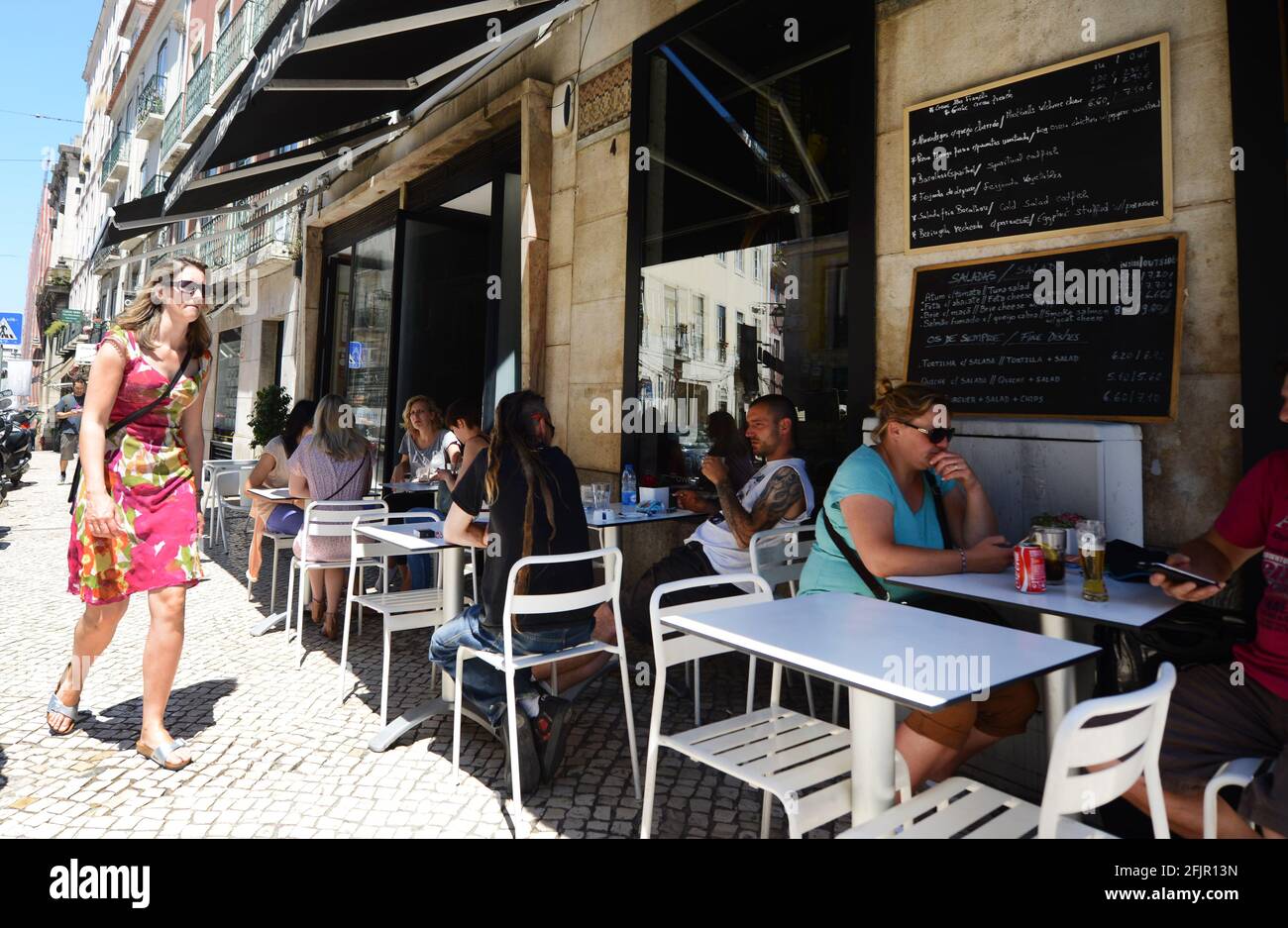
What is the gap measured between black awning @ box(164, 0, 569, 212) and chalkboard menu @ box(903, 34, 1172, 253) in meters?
2.70

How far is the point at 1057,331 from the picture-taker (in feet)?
10.5

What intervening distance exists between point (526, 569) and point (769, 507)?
143 centimetres

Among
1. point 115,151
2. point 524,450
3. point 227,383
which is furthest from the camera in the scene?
point 115,151

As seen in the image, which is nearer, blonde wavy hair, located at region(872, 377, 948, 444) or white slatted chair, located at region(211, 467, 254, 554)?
blonde wavy hair, located at region(872, 377, 948, 444)

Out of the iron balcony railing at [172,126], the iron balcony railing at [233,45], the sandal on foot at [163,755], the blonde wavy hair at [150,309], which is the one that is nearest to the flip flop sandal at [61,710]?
the sandal on foot at [163,755]

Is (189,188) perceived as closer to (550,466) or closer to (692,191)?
(692,191)

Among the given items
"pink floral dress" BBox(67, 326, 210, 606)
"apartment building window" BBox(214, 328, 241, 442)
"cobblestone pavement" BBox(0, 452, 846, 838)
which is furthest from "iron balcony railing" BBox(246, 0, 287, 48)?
"pink floral dress" BBox(67, 326, 210, 606)

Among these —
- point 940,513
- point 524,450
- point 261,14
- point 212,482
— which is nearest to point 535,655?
point 524,450

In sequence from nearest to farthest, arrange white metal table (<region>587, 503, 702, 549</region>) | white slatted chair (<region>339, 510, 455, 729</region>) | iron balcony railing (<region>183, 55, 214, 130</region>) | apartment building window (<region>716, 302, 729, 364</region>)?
white slatted chair (<region>339, 510, 455, 729</region>) < white metal table (<region>587, 503, 702, 549</region>) < apartment building window (<region>716, 302, 729, 364</region>) < iron balcony railing (<region>183, 55, 214, 130</region>)

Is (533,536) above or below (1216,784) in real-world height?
above

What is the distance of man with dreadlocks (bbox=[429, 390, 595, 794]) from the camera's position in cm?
282

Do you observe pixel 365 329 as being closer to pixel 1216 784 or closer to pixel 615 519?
pixel 615 519

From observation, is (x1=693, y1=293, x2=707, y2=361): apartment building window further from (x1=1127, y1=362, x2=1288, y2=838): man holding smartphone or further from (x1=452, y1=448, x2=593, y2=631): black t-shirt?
(x1=1127, y1=362, x2=1288, y2=838): man holding smartphone
